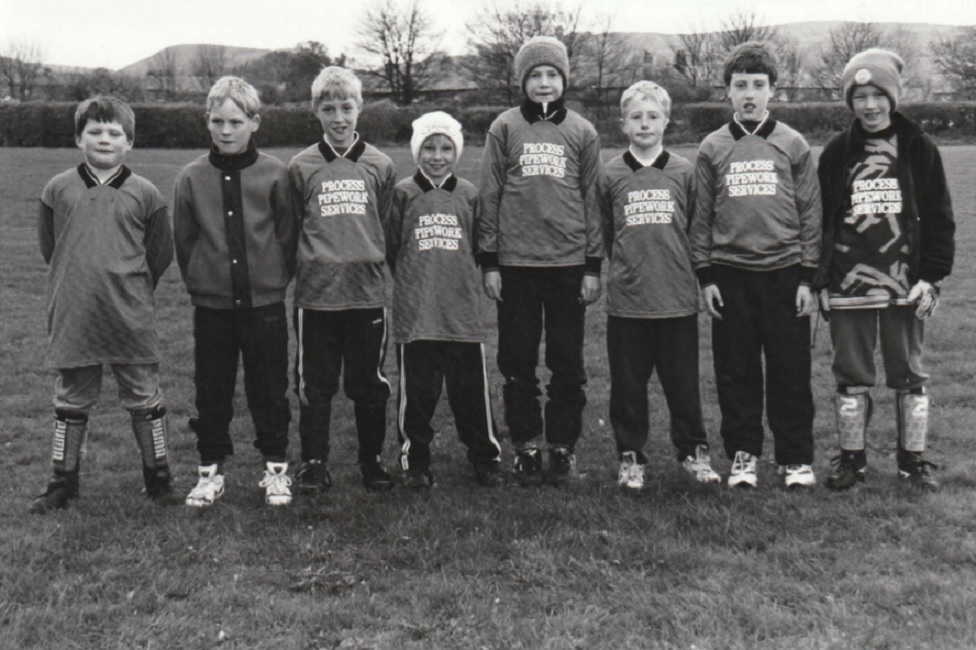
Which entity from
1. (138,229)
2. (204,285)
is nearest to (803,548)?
(204,285)

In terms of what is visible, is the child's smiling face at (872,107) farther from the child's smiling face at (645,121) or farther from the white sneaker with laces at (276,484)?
the white sneaker with laces at (276,484)

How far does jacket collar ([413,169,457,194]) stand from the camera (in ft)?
17.0

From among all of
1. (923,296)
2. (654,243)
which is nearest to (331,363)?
(654,243)

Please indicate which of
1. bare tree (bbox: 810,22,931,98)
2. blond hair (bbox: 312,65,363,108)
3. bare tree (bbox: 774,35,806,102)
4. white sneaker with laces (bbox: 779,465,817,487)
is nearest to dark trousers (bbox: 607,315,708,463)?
white sneaker with laces (bbox: 779,465,817,487)

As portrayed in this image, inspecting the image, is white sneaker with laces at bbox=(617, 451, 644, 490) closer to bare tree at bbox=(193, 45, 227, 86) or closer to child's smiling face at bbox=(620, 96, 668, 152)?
child's smiling face at bbox=(620, 96, 668, 152)

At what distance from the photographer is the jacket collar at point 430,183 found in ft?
17.0

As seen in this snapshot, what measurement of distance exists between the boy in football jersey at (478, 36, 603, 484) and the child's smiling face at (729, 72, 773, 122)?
2.50 ft

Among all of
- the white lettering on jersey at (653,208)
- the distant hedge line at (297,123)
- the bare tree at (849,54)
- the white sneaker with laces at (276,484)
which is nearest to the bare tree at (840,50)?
the bare tree at (849,54)

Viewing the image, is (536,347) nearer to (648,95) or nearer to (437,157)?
(437,157)

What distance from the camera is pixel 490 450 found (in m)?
5.35

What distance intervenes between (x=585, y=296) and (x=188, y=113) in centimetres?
3425

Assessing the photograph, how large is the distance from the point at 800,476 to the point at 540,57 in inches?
101

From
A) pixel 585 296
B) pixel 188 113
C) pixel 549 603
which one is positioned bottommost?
pixel 549 603

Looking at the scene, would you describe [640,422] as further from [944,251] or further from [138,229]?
[138,229]
